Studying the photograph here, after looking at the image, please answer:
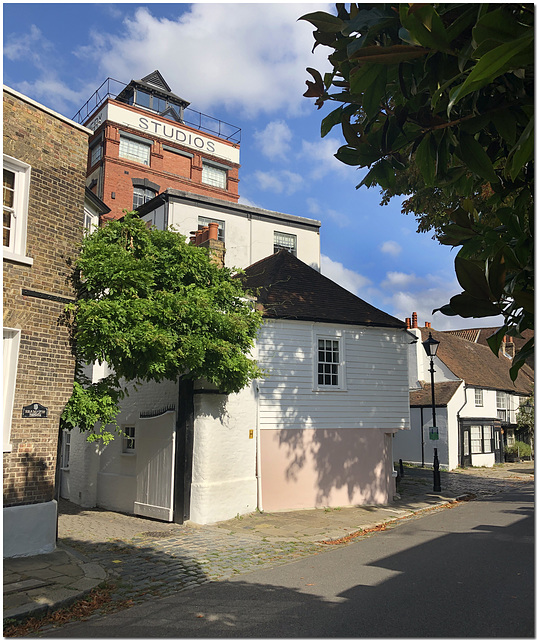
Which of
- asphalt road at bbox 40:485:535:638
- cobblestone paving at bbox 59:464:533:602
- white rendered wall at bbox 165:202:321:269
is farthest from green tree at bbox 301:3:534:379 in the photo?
white rendered wall at bbox 165:202:321:269

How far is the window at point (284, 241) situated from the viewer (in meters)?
27.5

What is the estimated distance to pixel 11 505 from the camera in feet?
31.6

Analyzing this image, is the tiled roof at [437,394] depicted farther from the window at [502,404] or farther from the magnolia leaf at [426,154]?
the magnolia leaf at [426,154]

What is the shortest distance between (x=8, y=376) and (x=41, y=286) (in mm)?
1774

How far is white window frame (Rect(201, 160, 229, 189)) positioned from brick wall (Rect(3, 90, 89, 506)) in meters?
25.3

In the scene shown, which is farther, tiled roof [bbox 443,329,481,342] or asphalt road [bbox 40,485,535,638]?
tiled roof [bbox 443,329,481,342]

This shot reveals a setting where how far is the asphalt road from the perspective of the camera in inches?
263

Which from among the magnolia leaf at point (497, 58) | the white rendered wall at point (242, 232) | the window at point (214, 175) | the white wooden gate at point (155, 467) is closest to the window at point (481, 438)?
the white rendered wall at point (242, 232)

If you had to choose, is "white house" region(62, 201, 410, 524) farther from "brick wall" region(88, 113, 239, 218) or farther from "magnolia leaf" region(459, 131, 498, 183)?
"brick wall" region(88, 113, 239, 218)

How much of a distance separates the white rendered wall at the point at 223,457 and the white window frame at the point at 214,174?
23.4 metres

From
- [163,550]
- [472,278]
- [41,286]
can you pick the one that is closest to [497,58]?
[472,278]

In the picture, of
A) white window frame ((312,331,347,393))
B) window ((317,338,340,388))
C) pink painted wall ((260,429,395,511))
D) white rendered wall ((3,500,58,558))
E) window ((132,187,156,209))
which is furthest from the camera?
window ((132,187,156,209))

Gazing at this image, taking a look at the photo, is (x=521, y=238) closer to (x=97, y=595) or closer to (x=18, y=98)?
(x=97, y=595)

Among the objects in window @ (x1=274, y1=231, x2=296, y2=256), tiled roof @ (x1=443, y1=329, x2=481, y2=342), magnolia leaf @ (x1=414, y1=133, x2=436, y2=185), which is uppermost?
window @ (x1=274, y1=231, x2=296, y2=256)
